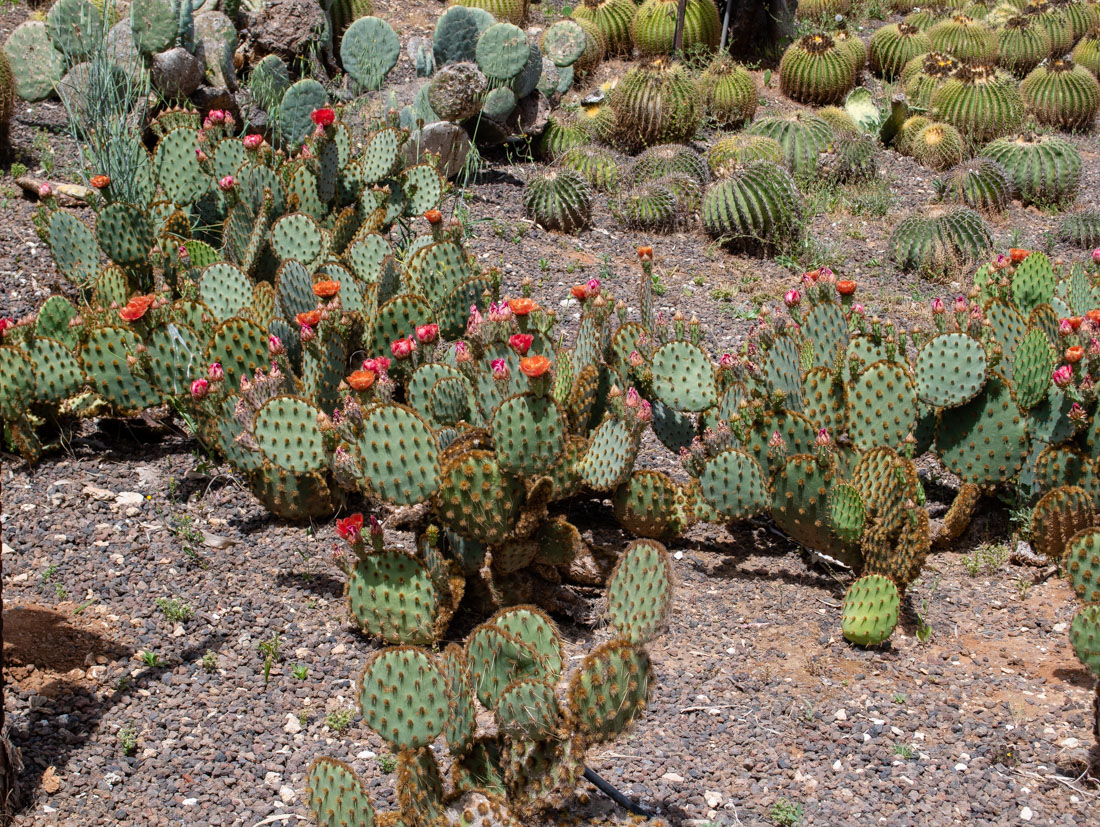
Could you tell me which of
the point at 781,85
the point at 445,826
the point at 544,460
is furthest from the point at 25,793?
the point at 781,85

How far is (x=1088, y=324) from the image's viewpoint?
4.57m

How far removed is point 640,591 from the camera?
3.32 m

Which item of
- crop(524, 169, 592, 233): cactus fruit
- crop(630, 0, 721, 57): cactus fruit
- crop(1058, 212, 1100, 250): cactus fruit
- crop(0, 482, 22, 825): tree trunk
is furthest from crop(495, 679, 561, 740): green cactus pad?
crop(630, 0, 721, 57): cactus fruit

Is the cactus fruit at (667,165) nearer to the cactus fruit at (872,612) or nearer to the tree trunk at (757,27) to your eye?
the tree trunk at (757,27)

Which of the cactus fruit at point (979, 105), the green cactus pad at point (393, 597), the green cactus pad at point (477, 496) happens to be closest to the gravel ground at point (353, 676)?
the green cactus pad at point (393, 597)

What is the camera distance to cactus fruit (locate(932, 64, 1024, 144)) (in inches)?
418

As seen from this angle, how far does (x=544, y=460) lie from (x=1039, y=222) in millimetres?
6909

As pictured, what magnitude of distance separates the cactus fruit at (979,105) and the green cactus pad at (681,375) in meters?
7.10

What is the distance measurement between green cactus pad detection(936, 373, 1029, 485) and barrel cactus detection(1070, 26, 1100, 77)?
9581 mm

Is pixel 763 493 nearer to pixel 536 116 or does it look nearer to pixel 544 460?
pixel 544 460

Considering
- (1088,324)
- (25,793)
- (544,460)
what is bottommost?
(25,793)

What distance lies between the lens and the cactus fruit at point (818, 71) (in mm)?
11523

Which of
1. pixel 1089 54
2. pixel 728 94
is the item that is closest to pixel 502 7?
pixel 728 94

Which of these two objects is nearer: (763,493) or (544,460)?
(544,460)
